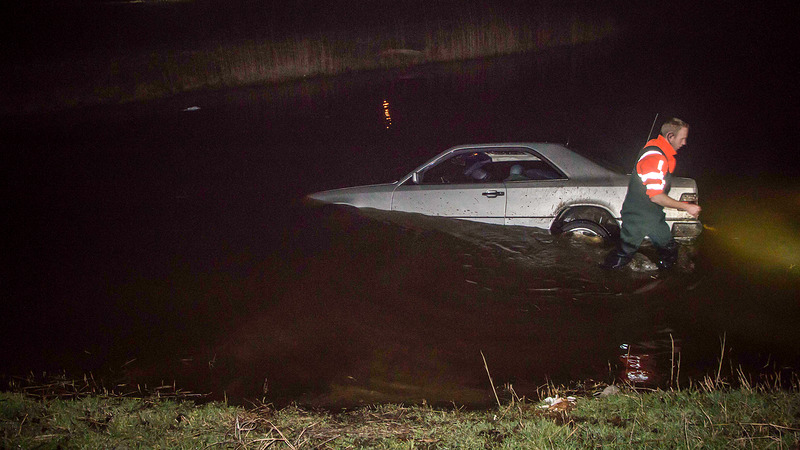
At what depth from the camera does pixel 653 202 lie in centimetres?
559

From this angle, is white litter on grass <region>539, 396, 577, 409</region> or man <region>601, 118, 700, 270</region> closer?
white litter on grass <region>539, 396, 577, 409</region>

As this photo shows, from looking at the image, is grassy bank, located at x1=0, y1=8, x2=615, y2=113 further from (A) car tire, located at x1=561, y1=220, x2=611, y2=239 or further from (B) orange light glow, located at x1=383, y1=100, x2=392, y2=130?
(A) car tire, located at x1=561, y1=220, x2=611, y2=239

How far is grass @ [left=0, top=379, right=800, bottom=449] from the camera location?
3094 mm

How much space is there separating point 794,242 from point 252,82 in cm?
1839

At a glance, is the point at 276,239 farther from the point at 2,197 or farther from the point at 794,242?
the point at 794,242

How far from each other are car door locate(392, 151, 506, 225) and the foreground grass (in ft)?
10.4

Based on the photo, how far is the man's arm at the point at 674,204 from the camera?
5.21 m

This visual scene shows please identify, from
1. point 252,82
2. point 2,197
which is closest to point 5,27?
point 252,82

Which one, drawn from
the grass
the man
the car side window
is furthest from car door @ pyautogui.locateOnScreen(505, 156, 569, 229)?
the grass

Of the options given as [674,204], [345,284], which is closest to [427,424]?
[345,284]

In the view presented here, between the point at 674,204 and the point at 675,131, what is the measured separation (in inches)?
26.8

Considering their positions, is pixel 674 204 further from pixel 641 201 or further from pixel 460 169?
pixel 460 169

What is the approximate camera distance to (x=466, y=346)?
190 inches

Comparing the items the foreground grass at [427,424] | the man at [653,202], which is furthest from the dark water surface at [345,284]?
the foreground grass at [427,424]
